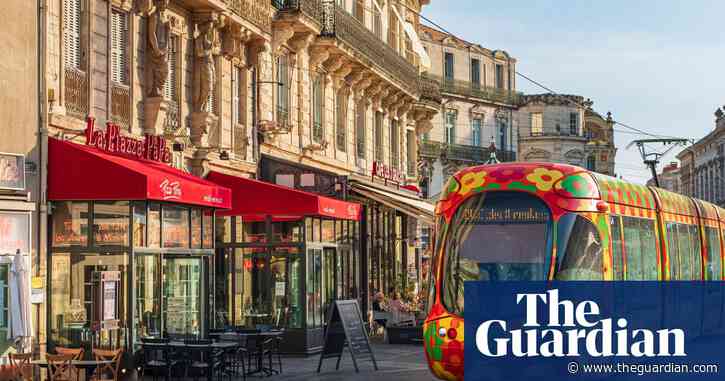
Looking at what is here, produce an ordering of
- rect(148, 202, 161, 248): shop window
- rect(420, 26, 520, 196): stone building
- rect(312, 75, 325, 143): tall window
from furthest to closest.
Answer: rect(420, 26, 520, 196): stone building
rect(312, 75, 325, 143): tall window
rect(148, 202, 161, 248): shop window

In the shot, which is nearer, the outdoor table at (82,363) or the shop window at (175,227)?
the outdoor table at (82,363)

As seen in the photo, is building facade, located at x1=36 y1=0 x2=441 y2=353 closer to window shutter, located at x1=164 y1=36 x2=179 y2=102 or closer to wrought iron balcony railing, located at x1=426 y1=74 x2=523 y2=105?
window shutter, located at x1=164 y1=36 x2=179 y2=102

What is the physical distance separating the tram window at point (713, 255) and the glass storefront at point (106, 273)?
11137mm

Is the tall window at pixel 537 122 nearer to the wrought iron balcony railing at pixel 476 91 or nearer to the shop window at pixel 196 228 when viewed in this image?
the wrought iron balcony railing at pixel 476 91

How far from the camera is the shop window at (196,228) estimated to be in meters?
23.1

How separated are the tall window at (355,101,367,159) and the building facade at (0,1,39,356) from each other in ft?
63.6

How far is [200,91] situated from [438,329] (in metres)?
9.33

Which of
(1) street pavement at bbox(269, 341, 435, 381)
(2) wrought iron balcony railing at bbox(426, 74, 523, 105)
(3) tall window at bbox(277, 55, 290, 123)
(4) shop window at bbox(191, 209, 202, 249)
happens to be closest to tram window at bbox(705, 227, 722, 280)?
(1) street pavement at bbox(269, 341, 435, 381)

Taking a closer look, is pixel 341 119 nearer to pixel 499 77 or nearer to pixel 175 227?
pixel 175 227

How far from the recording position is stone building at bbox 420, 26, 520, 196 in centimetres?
7475

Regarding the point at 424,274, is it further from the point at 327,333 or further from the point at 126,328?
the point at 126,328

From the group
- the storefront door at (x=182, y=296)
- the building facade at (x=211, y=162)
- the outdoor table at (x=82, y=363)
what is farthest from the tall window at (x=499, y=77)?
the outdoor table at (x=82, y=363)

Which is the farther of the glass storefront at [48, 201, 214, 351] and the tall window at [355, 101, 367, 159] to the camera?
the tall window at [355, 101, 367, 159]

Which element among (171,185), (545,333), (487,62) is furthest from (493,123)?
(545,333)
